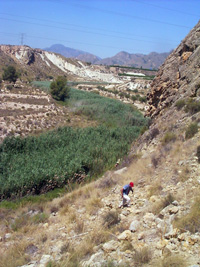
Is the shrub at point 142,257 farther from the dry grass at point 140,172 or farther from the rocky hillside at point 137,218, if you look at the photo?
the dry grass at point 140,172

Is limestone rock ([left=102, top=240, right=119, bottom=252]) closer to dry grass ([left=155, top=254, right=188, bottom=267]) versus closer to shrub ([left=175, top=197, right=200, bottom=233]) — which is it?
dry grass ([left=155, top=254, right=188, bottom=267])

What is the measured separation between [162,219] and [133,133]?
20.2 meters

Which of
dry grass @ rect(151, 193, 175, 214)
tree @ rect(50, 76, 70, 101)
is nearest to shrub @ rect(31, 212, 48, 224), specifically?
dry grass @ rect(151, 193, 175, 214)

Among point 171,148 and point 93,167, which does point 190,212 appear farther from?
point 93,167

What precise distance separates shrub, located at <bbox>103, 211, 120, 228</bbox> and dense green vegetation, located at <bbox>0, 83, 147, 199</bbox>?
22.6 ft

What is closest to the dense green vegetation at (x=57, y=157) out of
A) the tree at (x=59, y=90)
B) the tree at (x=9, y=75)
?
the tree at (x=59, y=90)

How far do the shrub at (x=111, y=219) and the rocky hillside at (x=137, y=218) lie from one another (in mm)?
30

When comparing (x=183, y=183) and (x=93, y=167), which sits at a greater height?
(x=183, y=183)

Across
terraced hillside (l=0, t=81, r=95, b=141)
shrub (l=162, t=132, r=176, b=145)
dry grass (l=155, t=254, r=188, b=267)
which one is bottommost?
terraced hillside (l=0, t=81, r=95, b=141)

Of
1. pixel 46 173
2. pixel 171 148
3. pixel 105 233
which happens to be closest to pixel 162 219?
pixel 105 233

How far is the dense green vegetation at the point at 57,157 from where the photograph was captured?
1494cm

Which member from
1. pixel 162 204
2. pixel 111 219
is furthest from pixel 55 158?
pixel 162 204

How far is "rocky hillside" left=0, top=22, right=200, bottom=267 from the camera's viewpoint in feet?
19.3

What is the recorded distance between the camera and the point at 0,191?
548 inches
